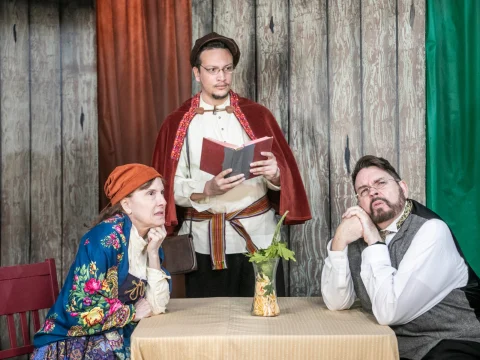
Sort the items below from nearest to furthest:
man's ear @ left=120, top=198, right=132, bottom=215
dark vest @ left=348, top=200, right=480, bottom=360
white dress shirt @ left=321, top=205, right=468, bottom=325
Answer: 1. white dress shirt @ left=321, top=205, right=468, bottom=325
2. dark vest @ left=348, top=200, right=480, bottom=360
3. man's ear @ left=120, top=198, right=132, bottom=215

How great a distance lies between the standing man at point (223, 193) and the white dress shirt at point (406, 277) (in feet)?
2.46

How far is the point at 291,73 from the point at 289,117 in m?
0.26

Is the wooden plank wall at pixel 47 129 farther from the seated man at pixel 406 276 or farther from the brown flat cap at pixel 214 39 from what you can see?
the seated man at pixel 406 276

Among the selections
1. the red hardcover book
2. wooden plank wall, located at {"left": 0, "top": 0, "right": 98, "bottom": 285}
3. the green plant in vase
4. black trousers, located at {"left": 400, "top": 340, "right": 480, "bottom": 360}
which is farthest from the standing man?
black trousers, located at {"left": 400, "top": 340, "right": 480, "bottom": 360}

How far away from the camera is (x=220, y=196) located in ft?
10.8

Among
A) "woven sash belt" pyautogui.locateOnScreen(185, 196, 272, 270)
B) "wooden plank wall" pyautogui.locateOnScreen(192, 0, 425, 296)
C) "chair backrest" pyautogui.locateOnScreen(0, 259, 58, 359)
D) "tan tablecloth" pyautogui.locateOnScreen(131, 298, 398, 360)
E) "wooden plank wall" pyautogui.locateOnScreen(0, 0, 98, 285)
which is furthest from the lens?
"wooden plank wall" pyautogui.locateOnScreen(0, 0, 98, 285)

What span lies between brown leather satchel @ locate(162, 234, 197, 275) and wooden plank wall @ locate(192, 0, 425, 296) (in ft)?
3.57

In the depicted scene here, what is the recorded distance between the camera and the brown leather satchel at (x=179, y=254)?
3129mm

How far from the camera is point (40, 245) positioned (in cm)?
412

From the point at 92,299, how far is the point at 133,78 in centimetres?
176

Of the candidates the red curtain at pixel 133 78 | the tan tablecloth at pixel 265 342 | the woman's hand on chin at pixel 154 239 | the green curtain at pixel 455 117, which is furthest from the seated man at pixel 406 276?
the red curtain at pixel 133 78

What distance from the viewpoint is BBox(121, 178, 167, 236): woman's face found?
273 cm

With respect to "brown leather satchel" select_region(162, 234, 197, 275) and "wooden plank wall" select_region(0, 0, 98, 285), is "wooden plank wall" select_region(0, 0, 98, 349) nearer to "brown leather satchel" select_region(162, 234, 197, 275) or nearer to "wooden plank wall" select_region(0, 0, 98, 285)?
"wooden plank wall" select_region(0, 0, 98, 285)

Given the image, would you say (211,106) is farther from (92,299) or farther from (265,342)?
(265,342)
